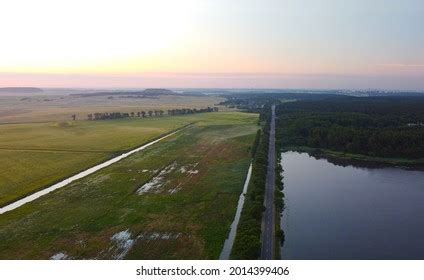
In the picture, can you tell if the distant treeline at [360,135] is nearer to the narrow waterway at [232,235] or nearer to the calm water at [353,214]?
the calm water at [353,214]

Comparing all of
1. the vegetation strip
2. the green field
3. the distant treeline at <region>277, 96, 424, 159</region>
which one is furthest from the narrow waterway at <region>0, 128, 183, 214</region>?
the distant treeline at <region>277, 96, 424, 159</region>

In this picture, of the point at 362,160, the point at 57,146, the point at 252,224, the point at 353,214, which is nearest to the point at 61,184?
the point at 57,146

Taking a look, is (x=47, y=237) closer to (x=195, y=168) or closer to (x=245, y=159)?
(x=195, y=168)

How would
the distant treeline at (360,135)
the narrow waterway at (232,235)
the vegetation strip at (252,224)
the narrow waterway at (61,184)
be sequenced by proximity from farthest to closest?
the distant treeline at (360,135) < the narrow waterway at (61,184) < the narrow waterway at (232,235) < the vegetation strip at (252,224)

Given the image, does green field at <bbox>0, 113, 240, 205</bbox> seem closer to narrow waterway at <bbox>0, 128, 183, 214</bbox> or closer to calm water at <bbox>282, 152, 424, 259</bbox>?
narrow waterway at <bbox>0, 128, 183, 214</bbox>

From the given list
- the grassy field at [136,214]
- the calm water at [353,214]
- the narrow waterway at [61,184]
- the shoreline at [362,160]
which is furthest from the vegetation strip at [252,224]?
the narrow waterway at [61,184]

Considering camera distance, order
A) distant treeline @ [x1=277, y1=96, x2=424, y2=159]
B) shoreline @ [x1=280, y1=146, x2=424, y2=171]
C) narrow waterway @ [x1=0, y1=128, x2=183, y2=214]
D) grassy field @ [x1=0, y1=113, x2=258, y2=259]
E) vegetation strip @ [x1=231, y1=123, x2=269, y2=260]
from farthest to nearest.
→ distant treeline @ [x1=277, y1=96, x2=424, y2=159] → shoreline @ [x1=280, y1=146, x2=424, y2=171] → narrow waterway @ [x1=0, y1=128, x2=183, y2=214] → grassy field @ [x1=0, y1=113, x2=258, y2=259] → vegetation strip @ [x1=231, y1=123, x2=269, y2=260]

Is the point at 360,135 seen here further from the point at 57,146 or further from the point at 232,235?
the point at 57,146
